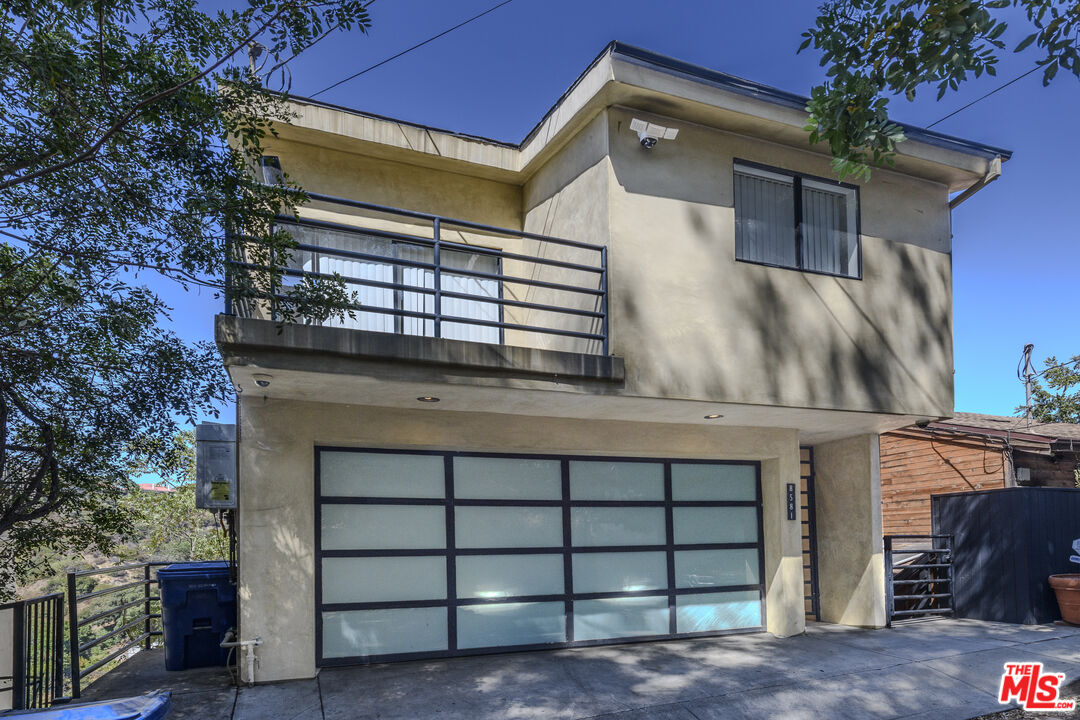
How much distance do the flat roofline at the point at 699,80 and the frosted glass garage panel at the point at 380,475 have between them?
395 cm

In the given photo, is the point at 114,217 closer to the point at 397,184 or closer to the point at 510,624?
the point at 397,184

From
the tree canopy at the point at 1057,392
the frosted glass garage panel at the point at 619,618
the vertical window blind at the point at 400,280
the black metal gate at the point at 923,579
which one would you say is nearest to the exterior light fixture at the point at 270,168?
the vertical window blind at the point at 400,280

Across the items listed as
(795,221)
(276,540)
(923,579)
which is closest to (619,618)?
(276,540)

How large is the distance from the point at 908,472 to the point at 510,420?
10.8 m

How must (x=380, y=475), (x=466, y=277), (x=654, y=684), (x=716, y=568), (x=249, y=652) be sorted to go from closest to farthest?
(x=249, y=652) < (x=654, y=684) < (x=380, y=475) < (x=466, y=277) < (x=716, y=568)

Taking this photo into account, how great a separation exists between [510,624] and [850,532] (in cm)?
513

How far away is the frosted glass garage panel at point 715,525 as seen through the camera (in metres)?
8.91

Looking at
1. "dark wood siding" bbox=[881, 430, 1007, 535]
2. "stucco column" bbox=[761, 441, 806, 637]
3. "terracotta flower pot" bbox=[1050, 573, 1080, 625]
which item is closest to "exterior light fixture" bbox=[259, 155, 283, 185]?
"stucco column" bbox=[761, 441, 806, 637]

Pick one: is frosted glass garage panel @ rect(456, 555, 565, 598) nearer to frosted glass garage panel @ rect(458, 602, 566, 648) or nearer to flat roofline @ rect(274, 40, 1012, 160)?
frosted glass garage panel @ rect(458, 602, 566, 648)

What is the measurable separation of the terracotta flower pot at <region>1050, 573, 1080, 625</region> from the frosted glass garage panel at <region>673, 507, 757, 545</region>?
403 cm

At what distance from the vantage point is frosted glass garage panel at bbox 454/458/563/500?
7891 millimetres

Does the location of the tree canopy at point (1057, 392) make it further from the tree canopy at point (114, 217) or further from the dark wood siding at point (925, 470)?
the tree canopy at point (114, 217)

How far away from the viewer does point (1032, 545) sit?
9477 mm

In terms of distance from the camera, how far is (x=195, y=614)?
7.09 m
